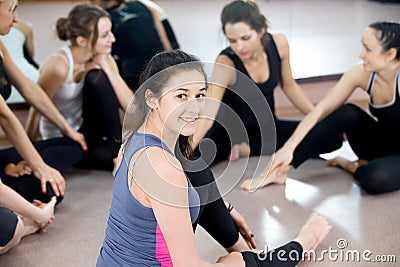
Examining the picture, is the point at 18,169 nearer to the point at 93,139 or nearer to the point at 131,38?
the point at 93,139

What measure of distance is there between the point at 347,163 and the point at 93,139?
3.04 ft

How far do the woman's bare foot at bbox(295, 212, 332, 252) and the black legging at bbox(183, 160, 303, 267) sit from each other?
0.05 meters

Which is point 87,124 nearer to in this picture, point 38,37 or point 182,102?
point 182,102

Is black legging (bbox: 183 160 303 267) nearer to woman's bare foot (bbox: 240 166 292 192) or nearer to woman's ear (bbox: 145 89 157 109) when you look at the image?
woman's ear (bbox: 145 89 157 109)

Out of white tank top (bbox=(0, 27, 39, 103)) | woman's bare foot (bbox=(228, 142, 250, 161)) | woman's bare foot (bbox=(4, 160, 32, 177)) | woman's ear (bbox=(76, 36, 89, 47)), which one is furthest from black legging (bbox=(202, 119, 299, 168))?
white tank top (bbox=(0, 27, 39, 103))

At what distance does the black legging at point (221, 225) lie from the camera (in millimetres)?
1575

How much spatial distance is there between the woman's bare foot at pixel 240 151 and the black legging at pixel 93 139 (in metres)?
0.43

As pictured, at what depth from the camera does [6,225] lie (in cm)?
175

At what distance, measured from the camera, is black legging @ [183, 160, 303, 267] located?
1.58 metres

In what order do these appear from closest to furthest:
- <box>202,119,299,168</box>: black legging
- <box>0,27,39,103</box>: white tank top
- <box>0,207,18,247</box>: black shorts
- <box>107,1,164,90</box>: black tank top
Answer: <box>0,207,18,247</box>: black shorts, <box>202,119,299,168</box>: black legging, <box>0,27,39,103</box>: white tank top, <box>107,1,164,90</box>: black tank top

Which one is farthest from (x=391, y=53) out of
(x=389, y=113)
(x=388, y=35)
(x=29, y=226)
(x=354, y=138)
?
(x=29, y=226)

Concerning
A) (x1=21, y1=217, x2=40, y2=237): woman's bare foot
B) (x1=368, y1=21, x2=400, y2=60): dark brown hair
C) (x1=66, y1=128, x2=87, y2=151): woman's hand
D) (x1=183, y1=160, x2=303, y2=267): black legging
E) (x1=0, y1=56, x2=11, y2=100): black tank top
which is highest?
(x1=368, y1=21, x2=400, y2=60): dark brown hair

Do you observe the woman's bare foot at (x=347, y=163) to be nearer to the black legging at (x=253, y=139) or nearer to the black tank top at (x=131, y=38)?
the black legging at (x=253, y=139)

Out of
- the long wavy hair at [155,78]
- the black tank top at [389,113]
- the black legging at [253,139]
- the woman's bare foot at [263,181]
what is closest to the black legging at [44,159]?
the black legging at [253,139]
